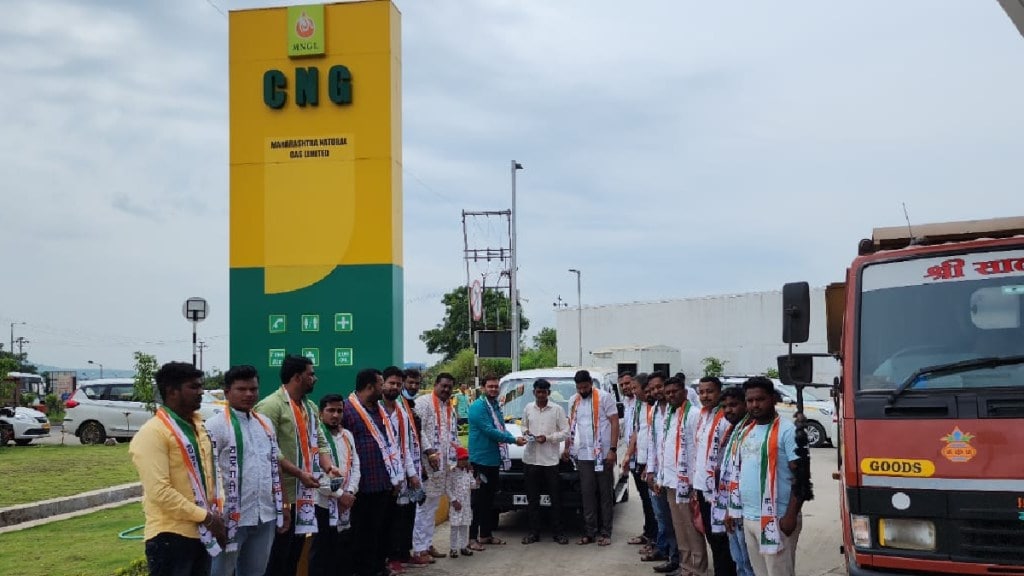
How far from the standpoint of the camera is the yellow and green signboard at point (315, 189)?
12.7m

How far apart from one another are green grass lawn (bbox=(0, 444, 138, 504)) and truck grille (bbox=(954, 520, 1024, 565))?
11.5 metres

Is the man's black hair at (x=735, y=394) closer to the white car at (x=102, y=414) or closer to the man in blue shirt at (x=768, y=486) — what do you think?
the man in blue shirt at (x=768, y=486)

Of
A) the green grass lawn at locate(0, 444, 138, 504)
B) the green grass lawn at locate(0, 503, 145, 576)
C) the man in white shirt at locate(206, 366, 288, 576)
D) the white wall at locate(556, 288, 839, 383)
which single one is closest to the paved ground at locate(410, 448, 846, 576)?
the green grass lawn at locate(0, 503, 145, 576)

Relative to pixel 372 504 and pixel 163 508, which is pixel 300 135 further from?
pixel 163 508

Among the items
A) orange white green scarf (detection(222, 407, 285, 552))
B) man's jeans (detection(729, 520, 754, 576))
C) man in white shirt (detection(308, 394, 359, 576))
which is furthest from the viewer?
man in white shirt (detection(308, 394, 359, 576))

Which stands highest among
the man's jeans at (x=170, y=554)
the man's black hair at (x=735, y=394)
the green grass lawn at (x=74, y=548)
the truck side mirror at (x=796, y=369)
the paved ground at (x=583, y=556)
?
the truck side mirror at (x=796, y=369)

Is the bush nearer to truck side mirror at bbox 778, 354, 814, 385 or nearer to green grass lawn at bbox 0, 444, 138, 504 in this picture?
green grass lawn at bbox 0, 444, 138, 504

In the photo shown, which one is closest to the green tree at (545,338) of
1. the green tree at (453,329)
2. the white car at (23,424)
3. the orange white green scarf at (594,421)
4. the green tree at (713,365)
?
the green tree at (453,329)

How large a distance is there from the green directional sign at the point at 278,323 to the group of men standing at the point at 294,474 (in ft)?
8.13

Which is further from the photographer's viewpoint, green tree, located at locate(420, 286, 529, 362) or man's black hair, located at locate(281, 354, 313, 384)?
green tree, located at locate(420, 286, 529, 362)

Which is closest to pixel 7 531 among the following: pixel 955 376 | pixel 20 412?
pixel 955 376

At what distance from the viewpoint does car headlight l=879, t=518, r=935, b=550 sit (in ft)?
17.5

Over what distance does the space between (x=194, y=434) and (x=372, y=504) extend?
3.33 metres

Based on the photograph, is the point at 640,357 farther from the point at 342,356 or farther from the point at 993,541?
the point at 993,541
